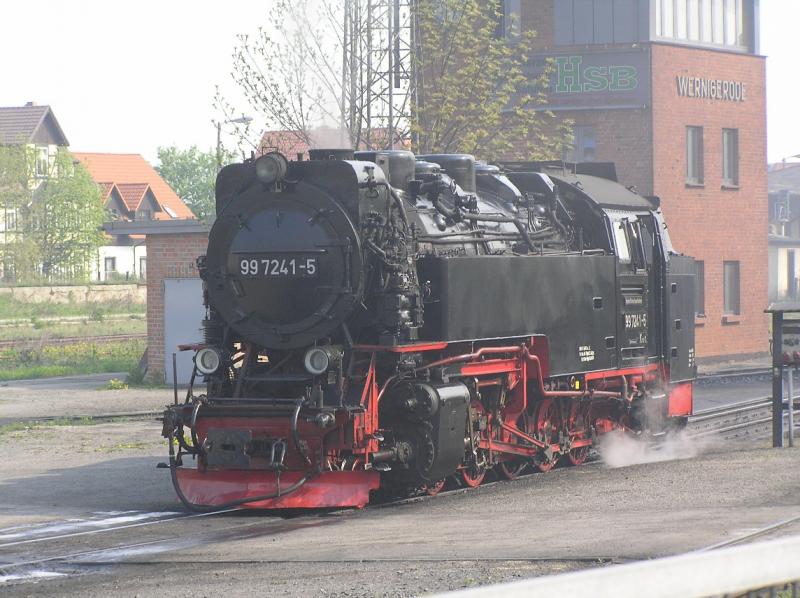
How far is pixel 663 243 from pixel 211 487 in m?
7.18

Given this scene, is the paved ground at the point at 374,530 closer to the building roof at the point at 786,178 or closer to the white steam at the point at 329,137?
the white steam at the point at 329,137

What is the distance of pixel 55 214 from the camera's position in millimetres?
64312

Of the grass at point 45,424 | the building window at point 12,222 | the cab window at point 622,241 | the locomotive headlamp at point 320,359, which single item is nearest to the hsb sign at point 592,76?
the grass at point 45,424

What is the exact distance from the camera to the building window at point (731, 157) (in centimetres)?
3300

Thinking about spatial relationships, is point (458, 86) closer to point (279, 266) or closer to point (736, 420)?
point (736, 420)

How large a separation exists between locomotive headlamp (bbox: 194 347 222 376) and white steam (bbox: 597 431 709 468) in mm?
4941

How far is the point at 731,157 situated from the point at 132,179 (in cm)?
5940

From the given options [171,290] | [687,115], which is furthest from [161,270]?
[687,115]

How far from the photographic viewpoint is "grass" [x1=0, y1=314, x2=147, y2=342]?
3831 cm

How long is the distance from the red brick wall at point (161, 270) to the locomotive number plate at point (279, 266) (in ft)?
43.5

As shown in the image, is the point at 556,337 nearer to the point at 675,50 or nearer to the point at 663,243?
the point at 663,243

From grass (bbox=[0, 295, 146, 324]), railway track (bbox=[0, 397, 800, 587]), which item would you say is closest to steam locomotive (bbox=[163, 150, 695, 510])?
railway track (bbox=[0, 397, 800, 587])

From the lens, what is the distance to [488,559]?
7.89 m

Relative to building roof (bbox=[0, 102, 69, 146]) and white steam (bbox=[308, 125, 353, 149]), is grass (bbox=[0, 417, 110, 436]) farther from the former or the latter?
building roof (bbox=[0, 102, 69, 146])
